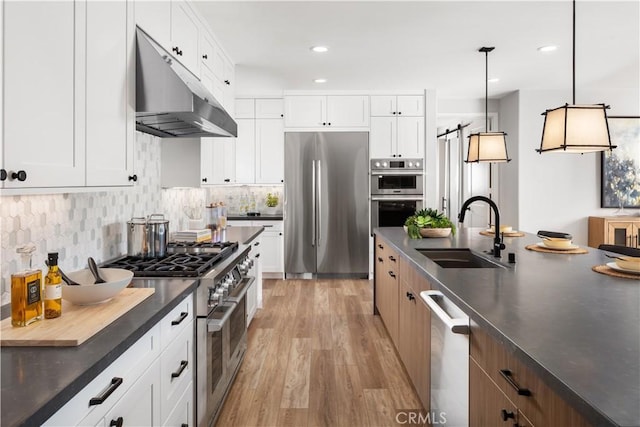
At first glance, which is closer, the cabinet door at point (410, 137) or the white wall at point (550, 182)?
the cabinet door at point (410, 137)

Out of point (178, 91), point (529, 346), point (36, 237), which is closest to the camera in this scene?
point (529, 346)

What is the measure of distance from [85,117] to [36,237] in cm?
56

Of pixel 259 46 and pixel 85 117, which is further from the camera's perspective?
pixel 259 46

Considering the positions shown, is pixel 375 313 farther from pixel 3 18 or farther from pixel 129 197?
pixel 3 18

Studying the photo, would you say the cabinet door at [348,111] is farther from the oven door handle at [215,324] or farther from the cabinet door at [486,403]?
the cabinet door at [486,403]

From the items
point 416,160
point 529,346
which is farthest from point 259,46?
point 529,346

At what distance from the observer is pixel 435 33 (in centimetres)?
375

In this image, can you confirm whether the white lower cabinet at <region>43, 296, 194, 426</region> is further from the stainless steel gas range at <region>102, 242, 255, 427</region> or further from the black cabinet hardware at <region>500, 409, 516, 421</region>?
the black cabinet hardware at <region>500, 409, 516, 421</region>

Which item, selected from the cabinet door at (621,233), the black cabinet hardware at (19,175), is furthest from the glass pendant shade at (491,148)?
the black cabinet hardware at (19,175)

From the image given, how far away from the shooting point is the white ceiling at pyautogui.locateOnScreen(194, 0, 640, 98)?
10.7 ft

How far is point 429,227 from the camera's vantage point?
11.4 ft

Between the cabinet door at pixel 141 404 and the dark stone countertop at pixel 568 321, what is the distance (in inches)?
43.5

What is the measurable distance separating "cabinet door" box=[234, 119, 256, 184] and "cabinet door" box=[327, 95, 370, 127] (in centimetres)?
113

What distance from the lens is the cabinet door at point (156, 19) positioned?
2074 mm
